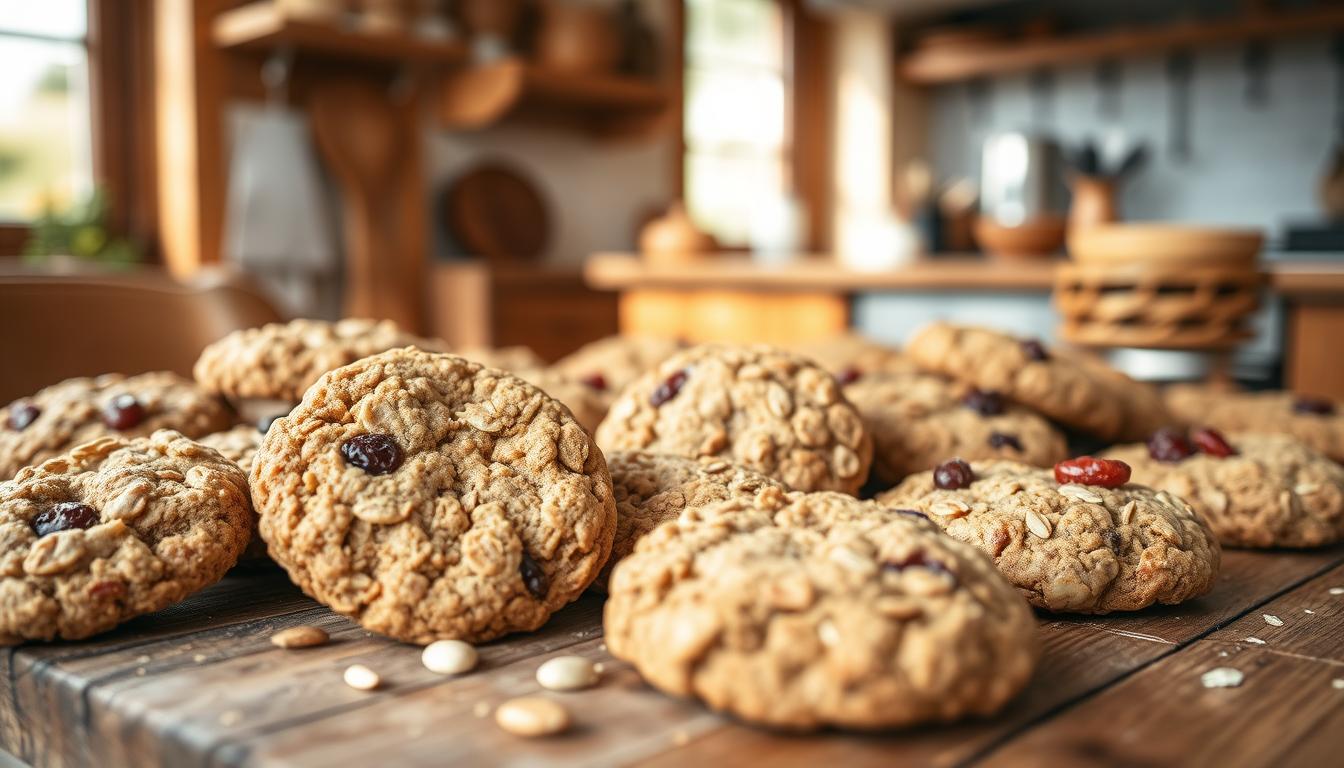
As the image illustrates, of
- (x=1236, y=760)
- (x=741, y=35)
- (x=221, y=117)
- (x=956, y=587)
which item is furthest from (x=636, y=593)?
(x=741, y=35)

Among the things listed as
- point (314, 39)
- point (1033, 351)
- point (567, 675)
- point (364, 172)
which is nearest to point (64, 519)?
point (567, 675)

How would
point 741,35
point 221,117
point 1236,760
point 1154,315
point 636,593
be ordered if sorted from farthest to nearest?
1. point 741,35
2. point 221,117
3. point 1154,315
4. point 636,593
5. point 1236,760

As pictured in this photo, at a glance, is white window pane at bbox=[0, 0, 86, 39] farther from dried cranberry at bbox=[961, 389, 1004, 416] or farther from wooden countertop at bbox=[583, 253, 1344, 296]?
dried cranberry at bbox=[961, 389, 1004, 416]

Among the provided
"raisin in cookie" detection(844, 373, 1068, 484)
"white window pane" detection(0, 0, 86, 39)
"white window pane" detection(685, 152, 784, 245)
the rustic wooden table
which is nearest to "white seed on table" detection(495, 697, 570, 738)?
the rustic wooden table

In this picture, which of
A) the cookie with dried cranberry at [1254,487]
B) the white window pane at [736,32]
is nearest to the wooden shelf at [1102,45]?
the white window pane at [736,32]

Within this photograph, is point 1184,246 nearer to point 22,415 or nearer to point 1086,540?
point 1086,540

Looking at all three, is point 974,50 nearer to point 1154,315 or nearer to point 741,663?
point 1154,315
